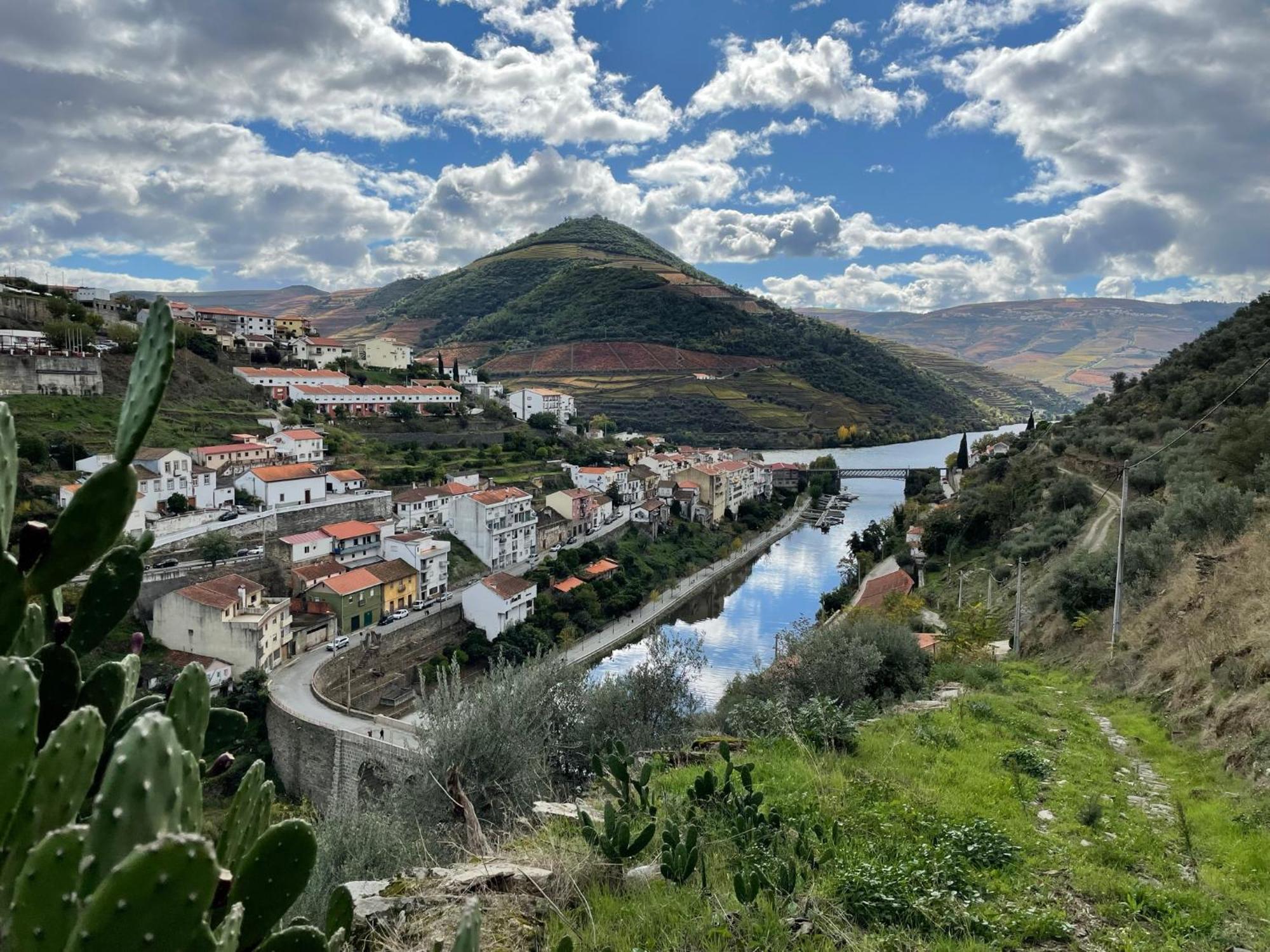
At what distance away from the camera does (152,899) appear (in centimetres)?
98

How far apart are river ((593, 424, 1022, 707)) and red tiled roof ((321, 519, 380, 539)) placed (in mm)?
11689

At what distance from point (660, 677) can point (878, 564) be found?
26673 mm

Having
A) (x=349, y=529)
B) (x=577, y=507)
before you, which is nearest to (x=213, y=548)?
(x=349, y=529)

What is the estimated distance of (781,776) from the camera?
5.17 metres

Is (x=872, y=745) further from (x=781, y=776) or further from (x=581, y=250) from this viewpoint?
(x=581, y=250)

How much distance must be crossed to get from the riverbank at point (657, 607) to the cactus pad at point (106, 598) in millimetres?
17323

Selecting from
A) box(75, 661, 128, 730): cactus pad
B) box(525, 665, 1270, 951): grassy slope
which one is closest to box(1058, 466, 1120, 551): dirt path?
box(525, 665, 1270, 951): grassy slope

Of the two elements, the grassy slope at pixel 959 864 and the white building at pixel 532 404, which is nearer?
the grassy slope at pixel 959 864

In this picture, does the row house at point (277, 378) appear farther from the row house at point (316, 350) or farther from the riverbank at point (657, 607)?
the riverbank at point (657, 607)

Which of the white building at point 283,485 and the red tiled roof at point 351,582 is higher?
the white building at point 283,485

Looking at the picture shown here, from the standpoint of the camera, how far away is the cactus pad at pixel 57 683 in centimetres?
179

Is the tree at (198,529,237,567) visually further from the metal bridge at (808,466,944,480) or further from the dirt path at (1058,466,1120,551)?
the metal bridge at (808,466,944,480)

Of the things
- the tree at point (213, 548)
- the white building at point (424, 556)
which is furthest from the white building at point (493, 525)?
the tree at point (213, 548)

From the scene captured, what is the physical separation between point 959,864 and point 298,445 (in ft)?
119
